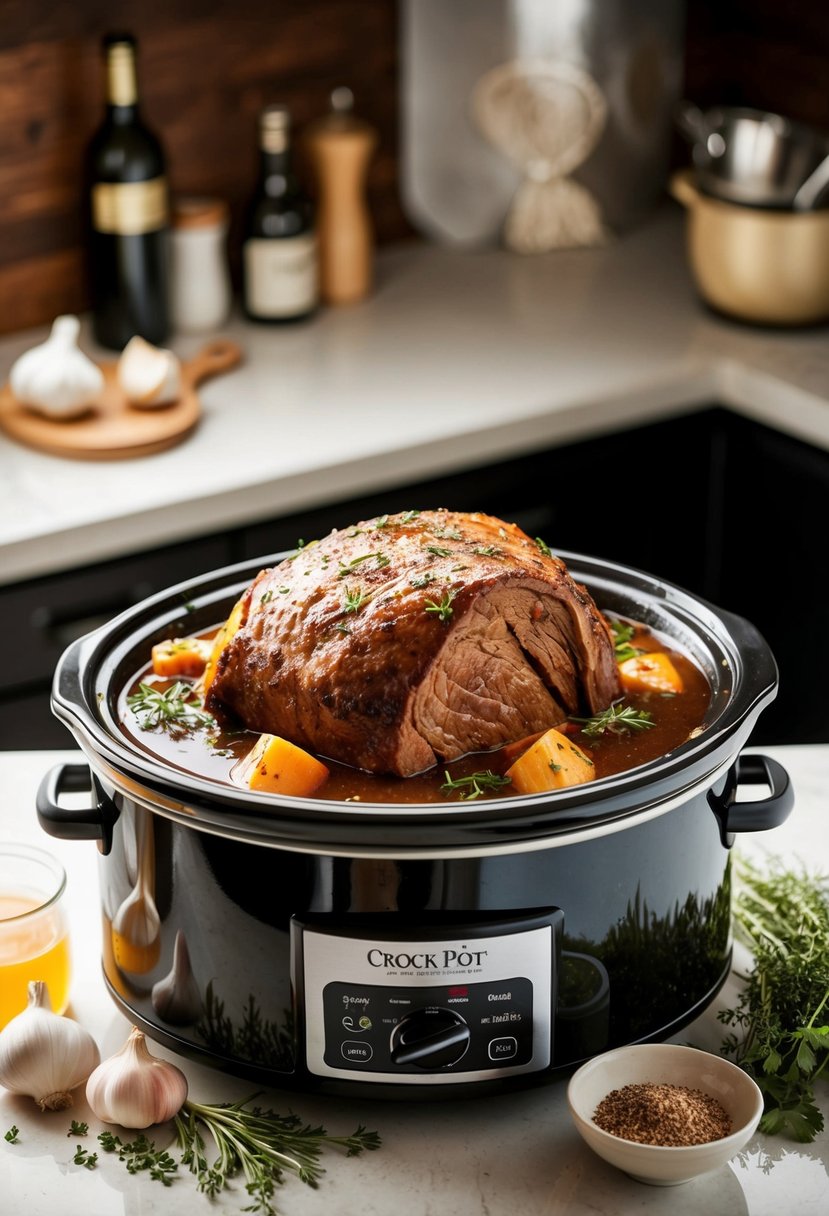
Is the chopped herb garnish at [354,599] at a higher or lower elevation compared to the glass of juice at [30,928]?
higher

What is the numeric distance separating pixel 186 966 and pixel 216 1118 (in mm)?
114

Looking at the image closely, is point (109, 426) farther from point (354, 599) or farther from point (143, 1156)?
point (143, 1156)

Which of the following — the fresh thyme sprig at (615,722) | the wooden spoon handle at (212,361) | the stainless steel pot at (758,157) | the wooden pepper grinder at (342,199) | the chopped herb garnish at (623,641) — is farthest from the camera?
the wooden pepper grinder at (342,199)

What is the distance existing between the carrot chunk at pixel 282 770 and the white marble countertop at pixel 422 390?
3.73ft

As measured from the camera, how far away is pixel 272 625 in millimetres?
1348

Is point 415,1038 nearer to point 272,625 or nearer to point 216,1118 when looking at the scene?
point 216,1118

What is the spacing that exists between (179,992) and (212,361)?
5.63 feet

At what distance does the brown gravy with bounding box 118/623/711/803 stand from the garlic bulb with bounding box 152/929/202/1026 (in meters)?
0.14

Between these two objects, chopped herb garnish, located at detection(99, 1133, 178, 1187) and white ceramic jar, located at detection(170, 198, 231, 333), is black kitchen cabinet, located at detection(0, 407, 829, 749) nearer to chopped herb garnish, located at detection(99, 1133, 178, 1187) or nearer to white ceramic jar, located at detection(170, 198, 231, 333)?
white ceramic jar, located at detection(170, 198, 231, 333)

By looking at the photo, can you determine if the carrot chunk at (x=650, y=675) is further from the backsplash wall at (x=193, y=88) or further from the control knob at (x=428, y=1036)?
the backsplash wall at (x=193, y=88)

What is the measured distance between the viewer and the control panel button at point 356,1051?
121 cm

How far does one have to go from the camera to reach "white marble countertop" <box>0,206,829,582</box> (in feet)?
7.95

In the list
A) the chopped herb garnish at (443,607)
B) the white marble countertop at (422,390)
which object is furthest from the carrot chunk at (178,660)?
the white marble countertop at (422,390)

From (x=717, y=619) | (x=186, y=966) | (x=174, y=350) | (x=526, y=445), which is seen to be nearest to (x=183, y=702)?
(x=186, y=966)
